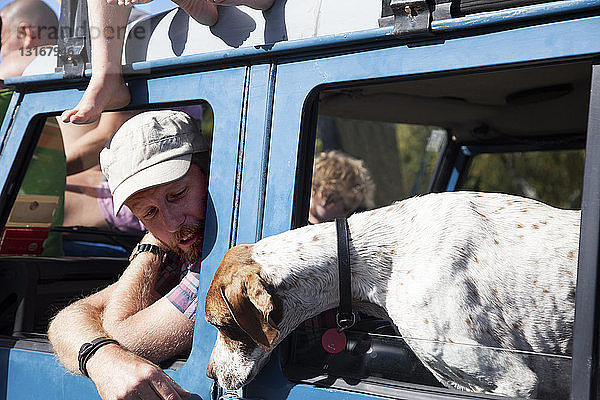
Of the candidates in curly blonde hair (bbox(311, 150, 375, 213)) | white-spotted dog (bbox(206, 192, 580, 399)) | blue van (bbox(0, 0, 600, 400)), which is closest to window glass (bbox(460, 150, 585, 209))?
curly blonde hair (bbox(311, 150, 375, 213))

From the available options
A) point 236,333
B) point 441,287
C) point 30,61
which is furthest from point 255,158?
point 30,61

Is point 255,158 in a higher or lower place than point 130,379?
higher

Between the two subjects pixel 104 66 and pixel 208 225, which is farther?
pixel 104 66

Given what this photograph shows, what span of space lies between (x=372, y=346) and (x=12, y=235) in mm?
1478

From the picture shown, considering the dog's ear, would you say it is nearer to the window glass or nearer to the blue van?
the blue van

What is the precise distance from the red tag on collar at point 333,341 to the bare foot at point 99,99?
0.95m

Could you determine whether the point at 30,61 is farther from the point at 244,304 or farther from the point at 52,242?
the point at 244,304

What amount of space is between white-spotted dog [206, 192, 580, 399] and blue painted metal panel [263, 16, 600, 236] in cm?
14

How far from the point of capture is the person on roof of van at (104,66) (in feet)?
6.38

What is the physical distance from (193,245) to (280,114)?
553 millimetres

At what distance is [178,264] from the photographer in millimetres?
2258

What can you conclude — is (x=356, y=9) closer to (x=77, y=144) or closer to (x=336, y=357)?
(x=336, y=357)

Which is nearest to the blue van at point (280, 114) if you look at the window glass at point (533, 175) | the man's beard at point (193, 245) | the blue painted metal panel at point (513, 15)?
the blue painted metal panel at point (513, 15)

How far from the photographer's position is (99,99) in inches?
76.2
